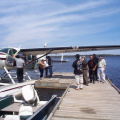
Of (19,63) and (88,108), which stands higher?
(19,63)

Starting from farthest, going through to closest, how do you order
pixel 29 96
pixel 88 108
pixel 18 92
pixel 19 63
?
1. pixel 19 63
2. pixel 18 92
3. pixel 29 96
4. pixel 88 108

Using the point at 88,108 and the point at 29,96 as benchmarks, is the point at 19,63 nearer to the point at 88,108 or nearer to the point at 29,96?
the point at 29,96

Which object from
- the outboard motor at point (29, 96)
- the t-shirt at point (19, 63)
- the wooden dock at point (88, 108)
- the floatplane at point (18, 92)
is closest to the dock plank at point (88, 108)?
the wooden dock at point (88, 108)

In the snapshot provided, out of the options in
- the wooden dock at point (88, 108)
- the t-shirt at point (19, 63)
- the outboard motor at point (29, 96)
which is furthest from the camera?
the t-shirt at point (19, 63)

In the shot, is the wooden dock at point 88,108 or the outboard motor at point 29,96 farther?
the outboard motor at point 29,96

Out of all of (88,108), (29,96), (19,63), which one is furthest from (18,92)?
(88,108)

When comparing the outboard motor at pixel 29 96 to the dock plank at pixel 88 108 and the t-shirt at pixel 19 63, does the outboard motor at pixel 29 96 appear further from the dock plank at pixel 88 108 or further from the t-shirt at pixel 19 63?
the t-shirt at pixel 19 63

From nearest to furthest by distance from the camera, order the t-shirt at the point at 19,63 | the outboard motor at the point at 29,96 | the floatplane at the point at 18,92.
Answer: the floatplane at the point at 18,92, the outboard motor at the point at 29,96, the t-shirt at the point at 19,63

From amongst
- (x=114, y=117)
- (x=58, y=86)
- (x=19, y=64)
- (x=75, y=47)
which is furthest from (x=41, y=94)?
(x=114, y=117)

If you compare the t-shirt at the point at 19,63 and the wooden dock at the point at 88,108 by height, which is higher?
the t-shirt at the point at 19,63

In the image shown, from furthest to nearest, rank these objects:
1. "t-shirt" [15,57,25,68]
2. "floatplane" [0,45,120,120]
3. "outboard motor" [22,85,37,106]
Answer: "t-shirt" [15,57,25,68] < "outboard motor" [22,85,37,106] < "floatplane" [0,45,120,120]

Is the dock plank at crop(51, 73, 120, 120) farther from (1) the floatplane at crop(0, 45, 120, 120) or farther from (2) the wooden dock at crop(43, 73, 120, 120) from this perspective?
(1) the floatplane at crop(0, 45, 120, 120)

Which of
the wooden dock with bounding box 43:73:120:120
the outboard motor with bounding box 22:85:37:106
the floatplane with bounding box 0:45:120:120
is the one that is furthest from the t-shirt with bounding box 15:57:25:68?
the wooden dock with bounding box 43:73:120:120

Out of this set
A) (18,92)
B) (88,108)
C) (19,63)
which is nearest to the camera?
(88,108)
